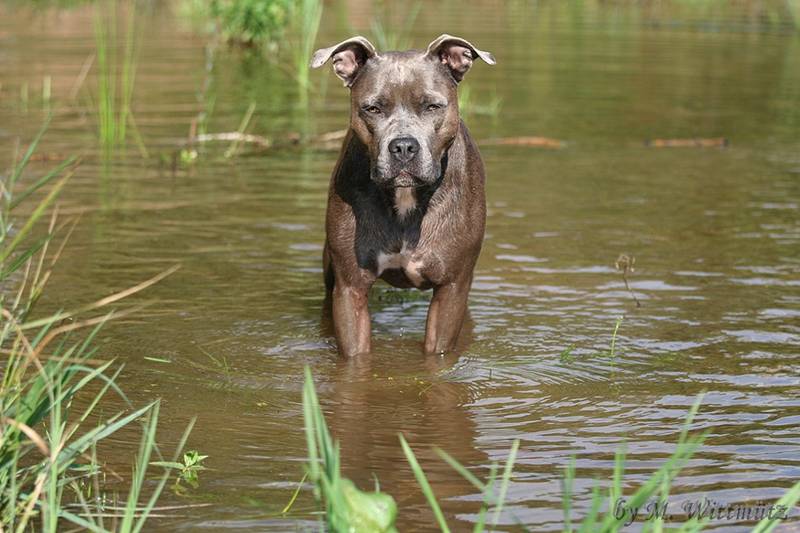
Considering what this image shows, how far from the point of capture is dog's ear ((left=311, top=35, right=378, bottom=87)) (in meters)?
6.18

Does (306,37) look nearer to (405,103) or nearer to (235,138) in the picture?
(235,138)

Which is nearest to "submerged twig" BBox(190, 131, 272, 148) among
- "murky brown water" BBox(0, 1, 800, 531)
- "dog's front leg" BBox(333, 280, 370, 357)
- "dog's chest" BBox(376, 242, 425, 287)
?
"murky brown water" BBox(0, 1, 800, 531)

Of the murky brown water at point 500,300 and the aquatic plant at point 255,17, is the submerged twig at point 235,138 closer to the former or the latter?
the murky brown water at point 500,300

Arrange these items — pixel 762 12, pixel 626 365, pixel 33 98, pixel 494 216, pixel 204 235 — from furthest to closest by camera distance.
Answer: pixel 762 12 → pixel 33 98 → pixel 494 216 → pixel 204 235 → pixel 626 365

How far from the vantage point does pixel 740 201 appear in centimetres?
1056

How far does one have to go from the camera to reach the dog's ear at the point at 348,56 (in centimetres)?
618

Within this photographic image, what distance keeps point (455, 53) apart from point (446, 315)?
1.44 metres

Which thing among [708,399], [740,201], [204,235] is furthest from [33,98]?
[708,399]

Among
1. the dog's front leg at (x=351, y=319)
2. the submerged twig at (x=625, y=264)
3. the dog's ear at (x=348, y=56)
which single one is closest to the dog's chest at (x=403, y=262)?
the dog's front leg at (x=351, y=319)

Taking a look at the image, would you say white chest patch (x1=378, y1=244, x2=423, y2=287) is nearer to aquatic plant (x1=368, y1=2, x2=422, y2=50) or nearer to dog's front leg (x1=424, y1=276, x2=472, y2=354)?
dog's front leg (x1=424, y1=276, x2=472, y2=354)

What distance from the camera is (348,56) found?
252 inches

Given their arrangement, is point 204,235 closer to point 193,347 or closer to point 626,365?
point 193,347

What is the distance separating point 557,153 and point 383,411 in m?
7.00

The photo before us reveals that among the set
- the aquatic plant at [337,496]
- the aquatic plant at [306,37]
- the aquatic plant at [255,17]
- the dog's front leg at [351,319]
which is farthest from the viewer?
the aquatic plant at [255,17]
